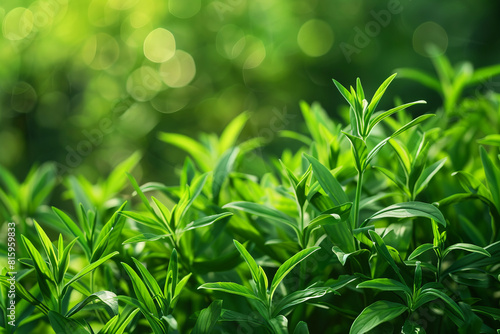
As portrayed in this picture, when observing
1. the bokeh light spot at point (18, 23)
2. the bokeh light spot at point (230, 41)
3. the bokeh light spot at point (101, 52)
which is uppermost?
the bokeh light spot at point (18, 23)

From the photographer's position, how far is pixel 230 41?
3.12 metres

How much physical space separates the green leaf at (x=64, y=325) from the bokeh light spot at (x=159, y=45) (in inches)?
106

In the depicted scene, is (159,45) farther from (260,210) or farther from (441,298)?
(441,298)

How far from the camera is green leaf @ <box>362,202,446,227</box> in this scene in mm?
512

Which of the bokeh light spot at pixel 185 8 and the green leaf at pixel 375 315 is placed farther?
the bokeh light spot at pixel 185 8

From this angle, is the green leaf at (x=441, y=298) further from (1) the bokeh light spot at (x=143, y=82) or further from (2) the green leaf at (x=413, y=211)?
(1) the bokeh light spot at (x=143, y=82)

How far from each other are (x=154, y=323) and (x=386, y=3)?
9.60ft

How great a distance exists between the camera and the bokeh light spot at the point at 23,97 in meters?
2.95

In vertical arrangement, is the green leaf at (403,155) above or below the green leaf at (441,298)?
above

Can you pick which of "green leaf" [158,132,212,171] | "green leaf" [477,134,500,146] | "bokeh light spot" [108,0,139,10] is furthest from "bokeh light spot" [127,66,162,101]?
"green leaf" [477,134,500,146]

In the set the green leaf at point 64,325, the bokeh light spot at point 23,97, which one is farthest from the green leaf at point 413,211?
the bokeh light spot at point 23,97

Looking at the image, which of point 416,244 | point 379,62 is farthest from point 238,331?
point 379,62

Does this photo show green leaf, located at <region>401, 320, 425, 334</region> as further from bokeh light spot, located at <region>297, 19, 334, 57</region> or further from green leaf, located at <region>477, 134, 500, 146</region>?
bokeh light spot, located at <region>297, 19, 334, 57</region>

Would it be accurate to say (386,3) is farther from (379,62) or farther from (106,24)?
(106,24)
